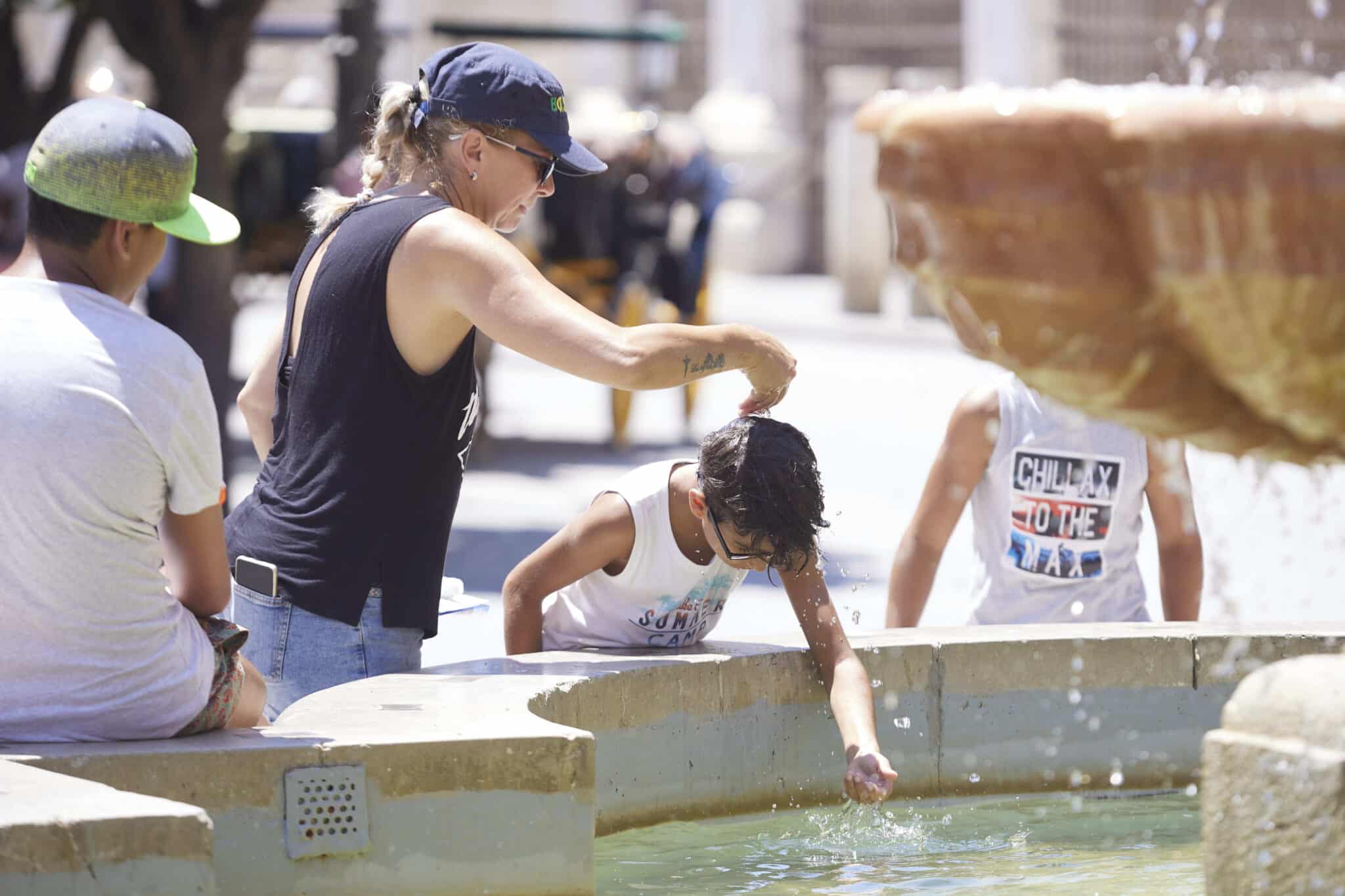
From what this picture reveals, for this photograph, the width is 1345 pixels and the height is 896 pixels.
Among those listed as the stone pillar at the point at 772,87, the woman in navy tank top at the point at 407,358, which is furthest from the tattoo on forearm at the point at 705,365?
the stone pillar at the point at 772,87

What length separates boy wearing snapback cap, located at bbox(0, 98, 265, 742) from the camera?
331 cm

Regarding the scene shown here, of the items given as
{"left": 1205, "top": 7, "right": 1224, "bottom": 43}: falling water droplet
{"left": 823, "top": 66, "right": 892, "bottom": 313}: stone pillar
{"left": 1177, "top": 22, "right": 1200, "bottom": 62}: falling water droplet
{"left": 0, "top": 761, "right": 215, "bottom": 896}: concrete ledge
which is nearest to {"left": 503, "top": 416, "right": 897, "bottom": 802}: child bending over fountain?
{"left": 0, "top": 761, "right": 215, "bottom": 896}: concrete ledge

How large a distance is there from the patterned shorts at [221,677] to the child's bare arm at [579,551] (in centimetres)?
77

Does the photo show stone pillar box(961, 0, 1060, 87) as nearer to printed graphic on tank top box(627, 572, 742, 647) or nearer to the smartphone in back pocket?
printed graphic on tank top box(627, 572, 742, 647)

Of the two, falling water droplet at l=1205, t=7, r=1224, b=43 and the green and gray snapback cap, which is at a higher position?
falling water droplet at l=1205, t=7, r=1224, b=43

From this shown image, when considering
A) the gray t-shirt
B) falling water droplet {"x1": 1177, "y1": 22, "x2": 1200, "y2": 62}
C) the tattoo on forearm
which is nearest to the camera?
the gray t-shirt

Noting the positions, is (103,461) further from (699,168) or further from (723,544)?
(699,168)

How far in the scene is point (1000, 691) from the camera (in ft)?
15.4

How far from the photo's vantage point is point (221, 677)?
361 cm

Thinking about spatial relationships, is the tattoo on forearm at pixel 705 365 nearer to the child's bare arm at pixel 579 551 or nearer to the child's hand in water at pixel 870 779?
the child's bare arm at pixel 579 551

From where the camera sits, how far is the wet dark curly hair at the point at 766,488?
13.5 ft

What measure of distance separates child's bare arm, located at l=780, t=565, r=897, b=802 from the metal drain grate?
1045mm

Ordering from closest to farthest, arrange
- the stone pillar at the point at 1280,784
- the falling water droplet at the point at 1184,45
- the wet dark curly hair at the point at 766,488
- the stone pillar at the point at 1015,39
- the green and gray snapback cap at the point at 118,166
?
the stone pillar at the point at 1280,784 < the green and gray snapback cap at the point at 118,166 < the wet dark curly hair at the point at 766,488 < the falling water droplet at the point at 1184,45 < the stone pillar at the point at 1015,39

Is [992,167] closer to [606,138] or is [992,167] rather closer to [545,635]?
[545,635]
